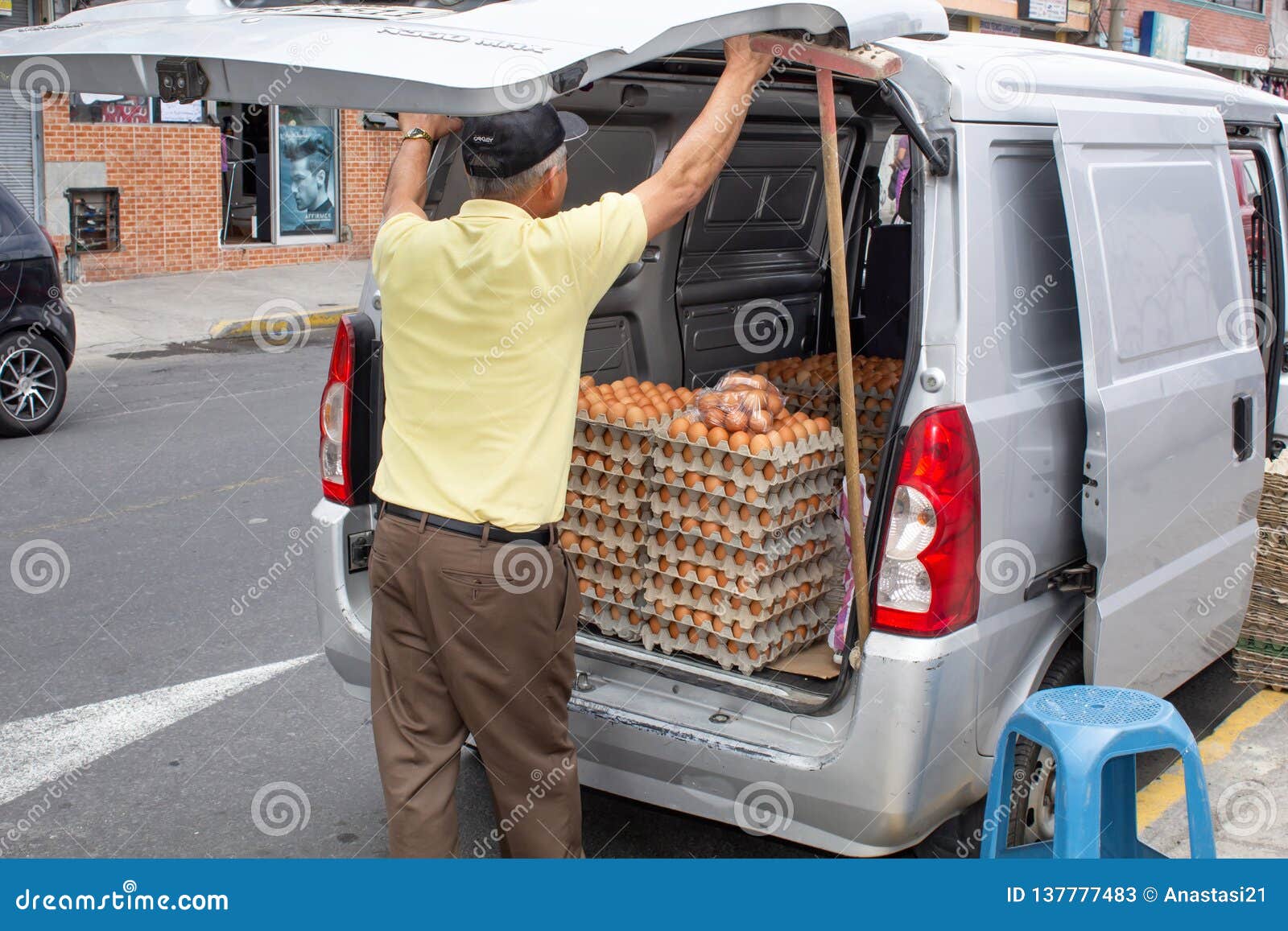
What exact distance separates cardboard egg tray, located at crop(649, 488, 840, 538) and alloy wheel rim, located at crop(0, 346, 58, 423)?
22.7ft

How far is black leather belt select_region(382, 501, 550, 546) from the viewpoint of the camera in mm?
3092

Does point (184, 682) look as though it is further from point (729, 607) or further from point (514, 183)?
point (514, 183)

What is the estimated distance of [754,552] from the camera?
3822 millimetres

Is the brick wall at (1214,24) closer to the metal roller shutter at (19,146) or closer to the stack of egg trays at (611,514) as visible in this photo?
the metal roller shutter at (19,146)

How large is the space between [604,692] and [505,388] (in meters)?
1.11

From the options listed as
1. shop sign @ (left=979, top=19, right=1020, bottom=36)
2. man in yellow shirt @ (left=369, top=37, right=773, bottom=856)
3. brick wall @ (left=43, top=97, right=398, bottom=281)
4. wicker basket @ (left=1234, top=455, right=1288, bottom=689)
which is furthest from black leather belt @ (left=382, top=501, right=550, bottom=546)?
shop sign @ (left=979, top=19, right=1020, bottom=36)

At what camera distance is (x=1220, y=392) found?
4.30 metres

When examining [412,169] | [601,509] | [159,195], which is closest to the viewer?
[412,169]

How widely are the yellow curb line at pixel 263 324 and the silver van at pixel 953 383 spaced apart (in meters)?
10.6

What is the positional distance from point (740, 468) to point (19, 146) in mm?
14211

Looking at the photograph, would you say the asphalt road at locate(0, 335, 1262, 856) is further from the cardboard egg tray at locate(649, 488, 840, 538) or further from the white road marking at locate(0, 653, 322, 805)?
the cardboard egg tray at locate(649, 488, 840, 538)

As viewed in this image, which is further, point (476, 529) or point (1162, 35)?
point (1162, 35)

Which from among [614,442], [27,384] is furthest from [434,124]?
[27,384]

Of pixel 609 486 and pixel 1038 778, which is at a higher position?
pixel 609 486
